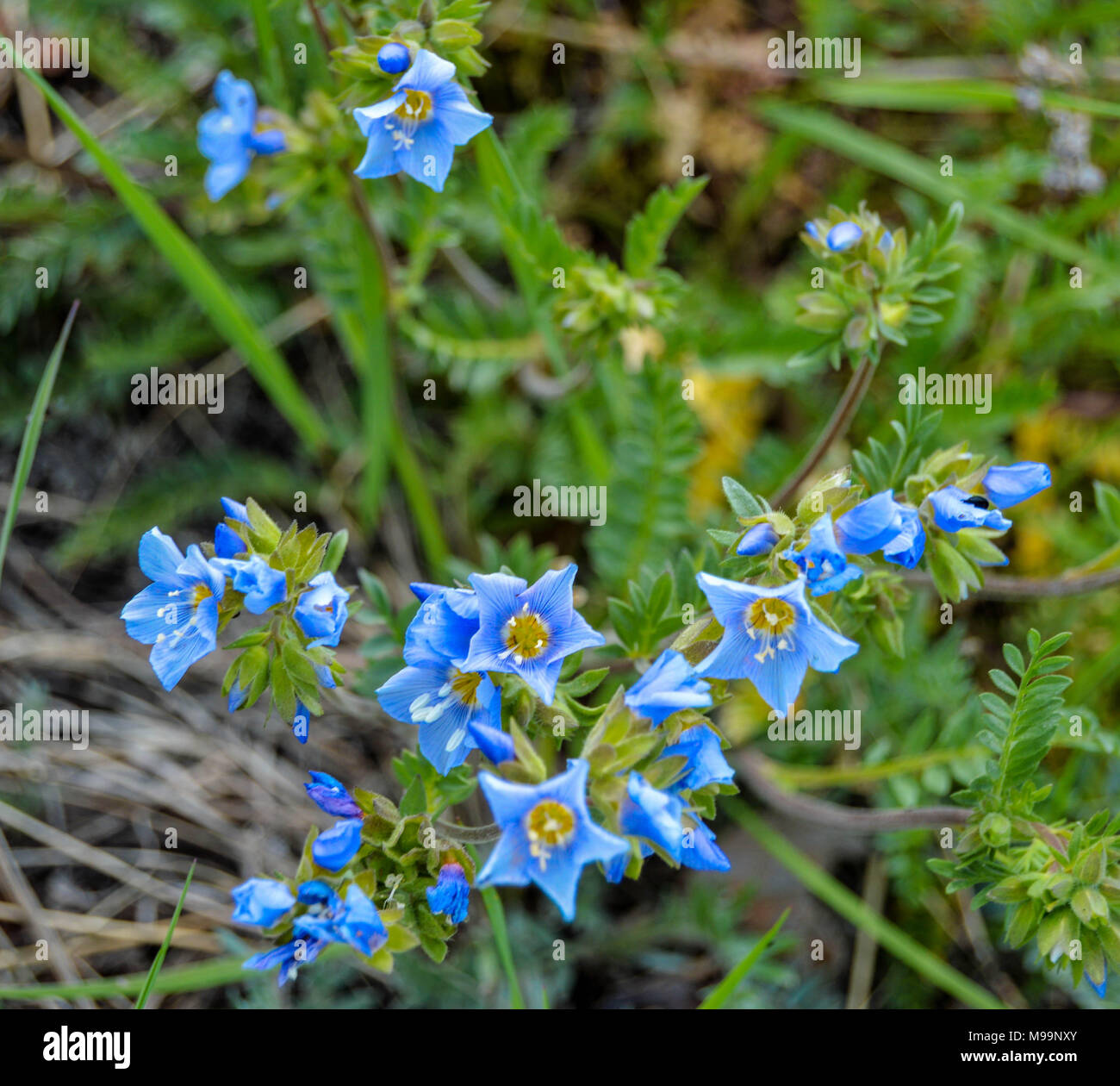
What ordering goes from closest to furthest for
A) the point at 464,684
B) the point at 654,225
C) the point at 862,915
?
the point at 464,684 → the point at 654,225 → the point at 862,915

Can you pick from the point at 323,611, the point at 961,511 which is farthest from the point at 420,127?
the point at 961,511

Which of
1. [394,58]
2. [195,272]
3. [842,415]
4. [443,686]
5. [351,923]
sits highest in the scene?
[394,58]

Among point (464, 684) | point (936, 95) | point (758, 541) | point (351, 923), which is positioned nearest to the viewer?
point (351, 923)

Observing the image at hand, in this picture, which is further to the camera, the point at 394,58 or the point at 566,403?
the point at 566,403

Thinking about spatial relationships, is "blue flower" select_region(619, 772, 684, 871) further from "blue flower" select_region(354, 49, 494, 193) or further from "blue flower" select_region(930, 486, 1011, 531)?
"blue flower" select_region(354, 49, 494, 193)

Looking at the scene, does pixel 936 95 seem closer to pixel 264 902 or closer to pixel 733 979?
pixel 733 979

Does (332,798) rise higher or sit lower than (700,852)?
higher

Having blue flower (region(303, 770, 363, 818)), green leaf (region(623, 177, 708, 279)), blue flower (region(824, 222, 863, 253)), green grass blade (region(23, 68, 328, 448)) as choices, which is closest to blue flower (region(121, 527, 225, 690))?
blue flower (region(303, 770, 363, 818))
